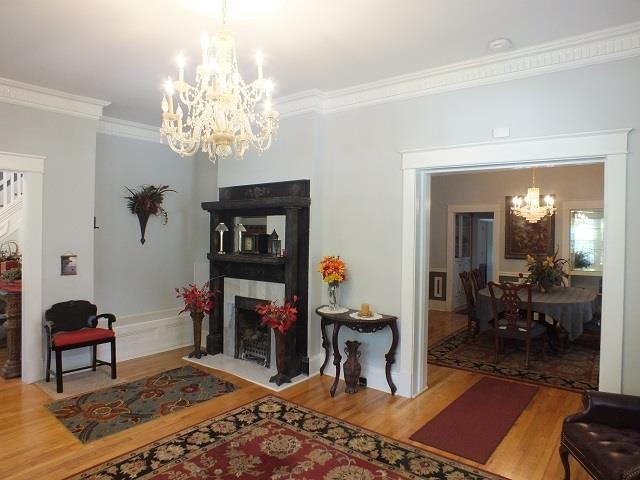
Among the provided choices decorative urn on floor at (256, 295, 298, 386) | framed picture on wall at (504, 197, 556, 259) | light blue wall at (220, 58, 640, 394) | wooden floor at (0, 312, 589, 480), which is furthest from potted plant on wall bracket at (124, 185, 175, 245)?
framed picture on wall at (504, 197, 556, 259)

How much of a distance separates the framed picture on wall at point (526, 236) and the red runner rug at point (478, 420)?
3.91m

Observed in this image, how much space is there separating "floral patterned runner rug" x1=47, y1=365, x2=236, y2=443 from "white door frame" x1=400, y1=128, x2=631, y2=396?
1.91 metres

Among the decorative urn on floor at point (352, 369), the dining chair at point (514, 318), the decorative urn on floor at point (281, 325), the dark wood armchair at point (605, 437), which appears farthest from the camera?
the dining chair at point (514, 318)

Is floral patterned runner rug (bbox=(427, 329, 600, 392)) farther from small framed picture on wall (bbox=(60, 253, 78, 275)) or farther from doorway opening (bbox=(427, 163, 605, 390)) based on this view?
small framed picture on wall (bbox=(60, 253, 78, 275))

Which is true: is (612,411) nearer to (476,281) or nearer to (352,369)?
(352,369)

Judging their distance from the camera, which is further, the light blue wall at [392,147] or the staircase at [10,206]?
the staircase at [10,206]

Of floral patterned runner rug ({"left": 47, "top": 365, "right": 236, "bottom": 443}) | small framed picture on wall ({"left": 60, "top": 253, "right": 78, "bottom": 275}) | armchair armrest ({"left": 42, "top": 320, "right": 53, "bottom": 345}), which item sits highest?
small framed picture on wall ({"left": 60, "top": 253, "right": 78, "bottom": 275})

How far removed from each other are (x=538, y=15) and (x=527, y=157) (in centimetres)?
102

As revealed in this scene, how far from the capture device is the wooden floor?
9.28 feet

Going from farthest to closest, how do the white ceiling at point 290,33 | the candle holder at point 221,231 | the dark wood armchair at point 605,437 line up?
1. the candle holder at point 221,231
2. the white ceiling at point 290,33
3. the dark wood armchair at point 605,437

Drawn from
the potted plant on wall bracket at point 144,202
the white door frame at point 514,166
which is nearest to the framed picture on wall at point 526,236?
the white door frame at point 514,166

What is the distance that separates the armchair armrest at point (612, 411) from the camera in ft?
8.26

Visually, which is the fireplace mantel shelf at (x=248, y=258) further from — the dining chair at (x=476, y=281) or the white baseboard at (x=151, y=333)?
the dining chair at (x=476, y=281)

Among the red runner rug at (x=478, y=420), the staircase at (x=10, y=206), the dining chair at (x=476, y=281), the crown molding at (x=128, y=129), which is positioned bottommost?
the red runner rug at (x=478, y=420)
